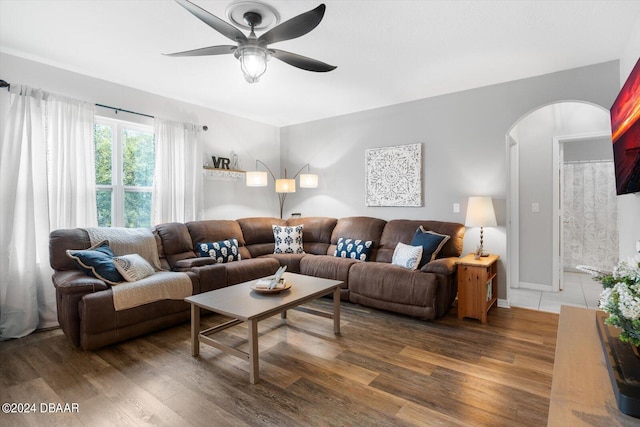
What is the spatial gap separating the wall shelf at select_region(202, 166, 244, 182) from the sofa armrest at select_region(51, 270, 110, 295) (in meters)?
2.15

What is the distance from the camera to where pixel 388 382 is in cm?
219

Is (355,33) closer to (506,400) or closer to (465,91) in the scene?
(465,91)

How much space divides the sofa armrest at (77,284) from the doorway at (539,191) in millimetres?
4503

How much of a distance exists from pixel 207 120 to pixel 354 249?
9.20ft

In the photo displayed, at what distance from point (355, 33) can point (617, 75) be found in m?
2.57

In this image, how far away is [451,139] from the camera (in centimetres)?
407

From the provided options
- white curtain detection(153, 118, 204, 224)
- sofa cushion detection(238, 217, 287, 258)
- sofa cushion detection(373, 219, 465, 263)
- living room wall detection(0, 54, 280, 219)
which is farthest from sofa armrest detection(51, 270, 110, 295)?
sofa cushion detection(373, 219, 465, 263)

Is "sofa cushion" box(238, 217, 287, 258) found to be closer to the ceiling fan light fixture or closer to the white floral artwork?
the white floral artwork

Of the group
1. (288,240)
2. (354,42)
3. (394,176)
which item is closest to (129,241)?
(288,240)

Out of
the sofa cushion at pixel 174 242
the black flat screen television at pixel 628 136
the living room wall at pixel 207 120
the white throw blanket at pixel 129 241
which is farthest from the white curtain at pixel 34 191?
the black flat screen television at pixel 628 136

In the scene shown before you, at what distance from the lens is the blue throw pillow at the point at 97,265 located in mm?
2885

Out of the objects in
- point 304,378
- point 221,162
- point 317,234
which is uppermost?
point 221,162

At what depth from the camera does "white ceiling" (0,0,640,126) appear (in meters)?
2.30

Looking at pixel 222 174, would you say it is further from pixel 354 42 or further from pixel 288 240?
pixel 354 42
